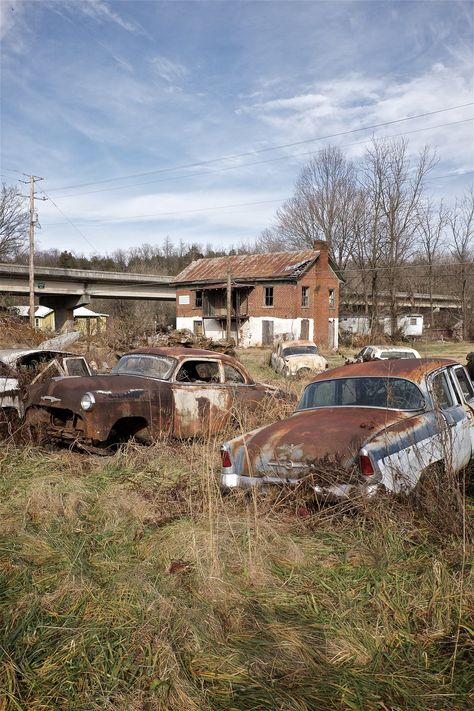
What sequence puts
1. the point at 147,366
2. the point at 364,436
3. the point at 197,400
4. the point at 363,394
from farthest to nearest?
the point at 147,366, the point at 197,400, the point at 363,394, the point at 364,436

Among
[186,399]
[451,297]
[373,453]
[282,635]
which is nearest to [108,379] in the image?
[186,399]

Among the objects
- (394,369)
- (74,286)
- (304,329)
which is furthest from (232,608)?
(74,286)

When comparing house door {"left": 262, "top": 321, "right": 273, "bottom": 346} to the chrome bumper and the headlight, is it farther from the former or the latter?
the chrome bumper

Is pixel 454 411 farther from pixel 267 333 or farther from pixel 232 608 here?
A: pixel 267 333

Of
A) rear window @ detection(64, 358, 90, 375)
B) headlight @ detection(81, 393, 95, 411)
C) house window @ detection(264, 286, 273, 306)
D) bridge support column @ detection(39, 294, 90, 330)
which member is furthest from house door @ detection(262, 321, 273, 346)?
headlight @ detection(81, 393, 95, 411)

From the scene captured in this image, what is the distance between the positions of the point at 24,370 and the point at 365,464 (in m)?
6.26

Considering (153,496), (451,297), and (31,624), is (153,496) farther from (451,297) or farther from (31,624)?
(451,297)

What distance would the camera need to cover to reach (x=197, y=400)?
8180mm

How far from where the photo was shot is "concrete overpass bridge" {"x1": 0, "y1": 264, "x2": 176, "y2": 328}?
144ft

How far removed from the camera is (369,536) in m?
4.18

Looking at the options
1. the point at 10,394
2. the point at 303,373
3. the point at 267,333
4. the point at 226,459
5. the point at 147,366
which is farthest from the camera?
the point at 267,333

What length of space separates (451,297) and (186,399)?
55651 mm

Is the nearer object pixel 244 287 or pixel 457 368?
pixel 457 368

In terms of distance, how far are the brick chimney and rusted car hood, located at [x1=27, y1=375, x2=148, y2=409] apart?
3452 centimetres
